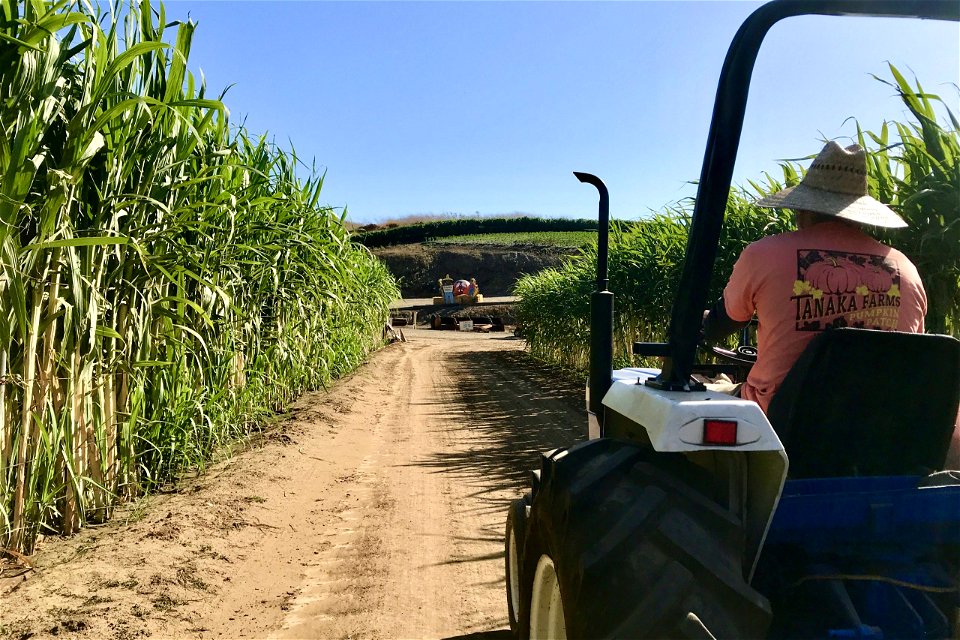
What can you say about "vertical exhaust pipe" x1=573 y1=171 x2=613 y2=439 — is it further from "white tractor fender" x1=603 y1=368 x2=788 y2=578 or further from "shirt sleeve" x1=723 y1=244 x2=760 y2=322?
"white tractor fender" x1=603 y1=368 x2=788 y2=578

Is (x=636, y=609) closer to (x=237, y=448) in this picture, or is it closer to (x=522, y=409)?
(x=237, y=448)

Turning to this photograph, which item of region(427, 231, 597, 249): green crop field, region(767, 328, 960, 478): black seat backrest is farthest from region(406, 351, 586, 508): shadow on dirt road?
region(427, 231, 597, 249): green crop field

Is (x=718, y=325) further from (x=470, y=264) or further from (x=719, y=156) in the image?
(x=470, y=264)

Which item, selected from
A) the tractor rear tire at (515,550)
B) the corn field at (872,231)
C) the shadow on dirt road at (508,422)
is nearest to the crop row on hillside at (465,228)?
the shadow on dirt road at (508,422)

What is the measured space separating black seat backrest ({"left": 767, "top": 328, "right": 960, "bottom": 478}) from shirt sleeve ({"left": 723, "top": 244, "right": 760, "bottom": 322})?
343mm

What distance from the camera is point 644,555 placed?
1.67 meters

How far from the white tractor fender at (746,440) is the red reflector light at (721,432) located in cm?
1

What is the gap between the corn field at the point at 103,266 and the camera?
2.81 m

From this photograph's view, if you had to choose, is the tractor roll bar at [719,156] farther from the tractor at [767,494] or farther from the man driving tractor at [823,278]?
the man driving tractor at [823,278]

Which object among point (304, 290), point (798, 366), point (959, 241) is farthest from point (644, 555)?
point (304, 290)

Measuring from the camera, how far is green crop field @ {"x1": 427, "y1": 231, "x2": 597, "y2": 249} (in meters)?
53.5

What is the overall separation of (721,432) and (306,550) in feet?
8.82

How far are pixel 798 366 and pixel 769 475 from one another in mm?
309

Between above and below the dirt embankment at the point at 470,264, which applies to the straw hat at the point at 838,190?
below
